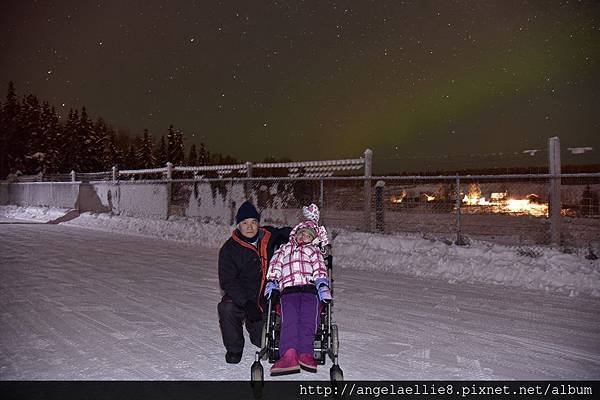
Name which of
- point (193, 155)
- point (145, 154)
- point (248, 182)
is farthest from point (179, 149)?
point (248, 182)

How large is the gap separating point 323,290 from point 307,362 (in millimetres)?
653

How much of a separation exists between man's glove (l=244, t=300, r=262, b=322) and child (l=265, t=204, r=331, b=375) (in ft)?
1.12

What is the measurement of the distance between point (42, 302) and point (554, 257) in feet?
28.6

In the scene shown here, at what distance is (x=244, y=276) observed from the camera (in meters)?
5.56

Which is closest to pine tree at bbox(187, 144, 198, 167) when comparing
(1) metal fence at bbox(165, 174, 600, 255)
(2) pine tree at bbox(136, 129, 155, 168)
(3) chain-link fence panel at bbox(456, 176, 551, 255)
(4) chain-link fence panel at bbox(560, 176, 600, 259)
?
(2) pine tree at bbox(136, 129, 155, 168)

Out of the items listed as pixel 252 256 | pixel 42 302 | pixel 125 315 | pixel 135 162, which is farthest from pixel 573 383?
pixel 135 162

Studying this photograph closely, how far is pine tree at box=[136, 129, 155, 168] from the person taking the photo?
99.6 meters

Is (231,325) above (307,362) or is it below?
above

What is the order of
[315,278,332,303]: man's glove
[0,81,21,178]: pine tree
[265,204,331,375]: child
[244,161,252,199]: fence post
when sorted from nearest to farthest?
[265,204,331,375]: child < [315,278,332,303]: man's glove < [244,161,252,199]: fence post < [0,81,21,178]: pine tree

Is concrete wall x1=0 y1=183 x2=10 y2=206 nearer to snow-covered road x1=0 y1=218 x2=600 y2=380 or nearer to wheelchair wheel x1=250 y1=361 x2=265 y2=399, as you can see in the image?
snow-covered road x1=0 y1=218 x2=600 y2=380

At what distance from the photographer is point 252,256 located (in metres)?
5.58

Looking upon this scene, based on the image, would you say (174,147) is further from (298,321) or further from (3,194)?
(298,321)

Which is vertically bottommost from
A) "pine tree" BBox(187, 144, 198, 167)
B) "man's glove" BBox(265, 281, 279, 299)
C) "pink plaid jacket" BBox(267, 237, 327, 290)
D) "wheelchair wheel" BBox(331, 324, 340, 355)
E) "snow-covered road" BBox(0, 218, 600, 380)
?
"snow-covered road" BBox(0, 218, 600, 380)

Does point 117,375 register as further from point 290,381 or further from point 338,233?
point 338,233
